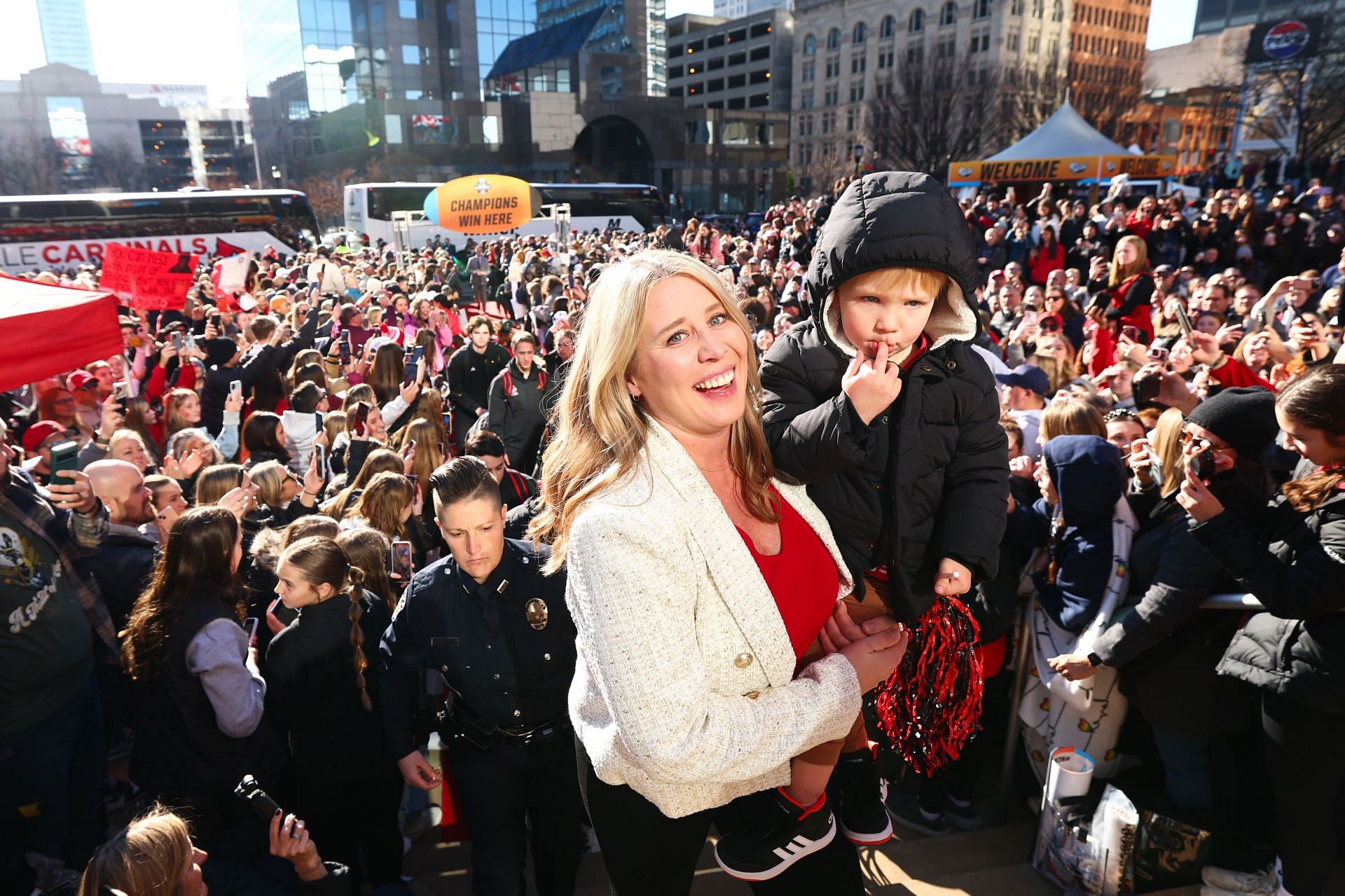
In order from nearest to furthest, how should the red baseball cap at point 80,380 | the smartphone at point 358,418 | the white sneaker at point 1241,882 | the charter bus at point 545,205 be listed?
1. the white sneaker at point 1241,882
2. the smartphone at point 358,418
3. the red baseball cap at point 80,380
4. the charter bus at point 545,205

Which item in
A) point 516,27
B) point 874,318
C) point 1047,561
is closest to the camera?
point 874,318

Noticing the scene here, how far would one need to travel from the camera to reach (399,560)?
12.7 ft

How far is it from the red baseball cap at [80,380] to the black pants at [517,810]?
5657 millimetres

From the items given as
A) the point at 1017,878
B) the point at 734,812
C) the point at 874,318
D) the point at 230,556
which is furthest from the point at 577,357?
the point at 1017,878

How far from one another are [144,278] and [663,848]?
10.4 metres

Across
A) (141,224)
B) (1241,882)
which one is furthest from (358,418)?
(141,224)

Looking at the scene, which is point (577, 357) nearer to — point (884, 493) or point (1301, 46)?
point (884, 493)

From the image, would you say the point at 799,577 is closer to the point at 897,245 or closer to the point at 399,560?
the point at 897,245

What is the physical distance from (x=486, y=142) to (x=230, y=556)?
59602 millimetres

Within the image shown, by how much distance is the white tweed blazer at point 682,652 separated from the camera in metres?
1.37

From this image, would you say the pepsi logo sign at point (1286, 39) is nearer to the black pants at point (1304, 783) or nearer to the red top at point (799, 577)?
the black pants at point (1304, 783)

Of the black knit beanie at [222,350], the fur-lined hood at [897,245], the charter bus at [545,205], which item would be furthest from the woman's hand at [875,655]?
the charter bus at [545,205]

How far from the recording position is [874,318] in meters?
1.79

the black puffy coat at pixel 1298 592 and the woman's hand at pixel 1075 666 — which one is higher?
the black puffy coat at pixel 1298 592
